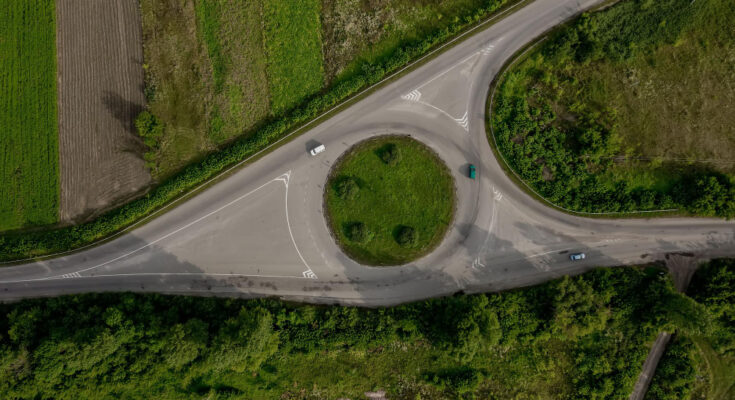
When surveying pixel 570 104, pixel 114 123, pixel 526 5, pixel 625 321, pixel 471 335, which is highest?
pixel 526 5

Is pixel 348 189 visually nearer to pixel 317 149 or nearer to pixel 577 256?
pixel 317 149

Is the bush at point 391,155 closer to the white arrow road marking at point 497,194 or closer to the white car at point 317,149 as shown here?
the white car at point 317,149

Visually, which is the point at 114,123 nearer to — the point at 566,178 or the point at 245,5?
the point at 245,5

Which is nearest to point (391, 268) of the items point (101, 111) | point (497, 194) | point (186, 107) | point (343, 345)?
point (343, 345)

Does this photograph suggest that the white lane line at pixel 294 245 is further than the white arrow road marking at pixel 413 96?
Yes

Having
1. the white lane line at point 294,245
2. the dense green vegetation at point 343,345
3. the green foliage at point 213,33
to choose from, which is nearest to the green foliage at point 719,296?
the dense green vegetation at point 343,345

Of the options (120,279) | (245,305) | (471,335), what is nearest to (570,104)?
(471,335)

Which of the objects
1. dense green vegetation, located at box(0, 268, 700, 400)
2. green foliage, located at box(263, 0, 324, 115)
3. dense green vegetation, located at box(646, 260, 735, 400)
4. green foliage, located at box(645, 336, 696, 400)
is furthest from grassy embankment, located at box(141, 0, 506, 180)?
green foliage, located at box(645, 336, 696, 400)
